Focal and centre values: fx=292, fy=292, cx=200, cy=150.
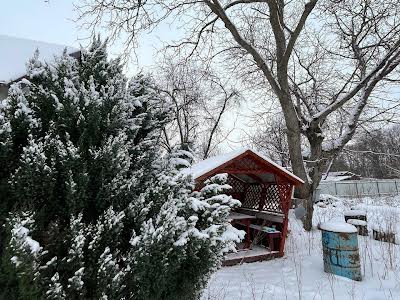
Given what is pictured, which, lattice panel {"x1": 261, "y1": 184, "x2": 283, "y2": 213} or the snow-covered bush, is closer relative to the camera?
the snow-covered bush

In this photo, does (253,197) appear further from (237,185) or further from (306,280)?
(306,280)

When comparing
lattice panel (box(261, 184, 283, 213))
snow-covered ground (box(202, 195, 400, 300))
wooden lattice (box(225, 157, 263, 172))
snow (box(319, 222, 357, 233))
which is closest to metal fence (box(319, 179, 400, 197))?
lattice panel (box(261, 184, 283, 213))

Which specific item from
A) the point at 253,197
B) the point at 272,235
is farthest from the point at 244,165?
the point at 253,197

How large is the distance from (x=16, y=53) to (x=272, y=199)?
12.5 metres

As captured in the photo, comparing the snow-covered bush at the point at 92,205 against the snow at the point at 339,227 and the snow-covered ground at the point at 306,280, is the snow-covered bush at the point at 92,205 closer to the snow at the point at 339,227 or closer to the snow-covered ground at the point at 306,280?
the snow-covered ground at the point at 306,280

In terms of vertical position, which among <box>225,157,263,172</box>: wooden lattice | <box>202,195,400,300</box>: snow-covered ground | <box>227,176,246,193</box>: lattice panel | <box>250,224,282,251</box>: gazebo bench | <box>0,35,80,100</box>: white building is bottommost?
<box>202,195,400,300</box>: snow-covered ground

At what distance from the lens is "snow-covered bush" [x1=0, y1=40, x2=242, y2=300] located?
1837 millimetres

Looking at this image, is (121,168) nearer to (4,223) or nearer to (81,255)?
(81,255)

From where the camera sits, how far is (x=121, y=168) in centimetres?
226

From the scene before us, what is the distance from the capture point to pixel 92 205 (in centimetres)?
224

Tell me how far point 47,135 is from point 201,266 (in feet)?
5.04

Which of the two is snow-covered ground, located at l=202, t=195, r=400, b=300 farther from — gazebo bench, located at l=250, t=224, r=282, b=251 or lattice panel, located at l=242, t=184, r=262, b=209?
lattice panel, located at l=242, t=184, r=262, b=209

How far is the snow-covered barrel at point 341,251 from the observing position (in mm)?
5590

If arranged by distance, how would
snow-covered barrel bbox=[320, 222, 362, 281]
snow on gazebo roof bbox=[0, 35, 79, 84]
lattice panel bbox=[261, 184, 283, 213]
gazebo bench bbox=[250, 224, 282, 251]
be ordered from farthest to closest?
snow on gazebo roof bbox=[0, 35, 79, 84] → lattice panel bbox=[261, 184, 283, 213] → gazebo bench bbox=[250, 224, 282, 251] → snow-covered barrel bbox=[320, 222, 362, 281]
